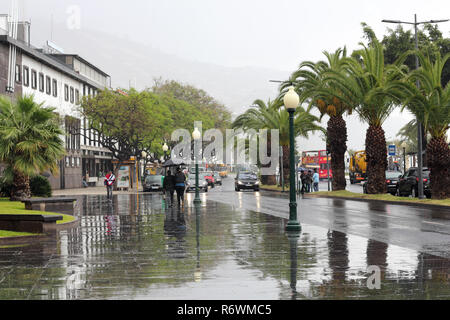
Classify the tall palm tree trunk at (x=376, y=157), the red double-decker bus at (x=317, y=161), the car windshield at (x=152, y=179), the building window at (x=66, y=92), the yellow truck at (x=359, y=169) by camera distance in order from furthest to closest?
the red double-decker bus at (x=317, y=161) → the yellow truck at (x=359, y=169) → the building window at (x=66, y=92) → the car windshield at (x=152, y=179) → the tall palm tree trunk at (x=376, y=157)

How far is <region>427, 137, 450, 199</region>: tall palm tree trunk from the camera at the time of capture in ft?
98.5

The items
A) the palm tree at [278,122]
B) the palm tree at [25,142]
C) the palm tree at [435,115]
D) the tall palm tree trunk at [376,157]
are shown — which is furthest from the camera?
the palm tree at [278,122]

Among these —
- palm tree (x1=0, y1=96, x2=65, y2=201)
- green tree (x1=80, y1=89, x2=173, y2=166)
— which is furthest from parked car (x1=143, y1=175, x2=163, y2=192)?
palm tree (x1=0, y1=96, x2=65, y2=201)

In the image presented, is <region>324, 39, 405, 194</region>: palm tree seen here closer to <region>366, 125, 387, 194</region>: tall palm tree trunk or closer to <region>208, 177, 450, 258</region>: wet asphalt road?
<region>366, 125, 387, 194</region>: tall palm tree trunk

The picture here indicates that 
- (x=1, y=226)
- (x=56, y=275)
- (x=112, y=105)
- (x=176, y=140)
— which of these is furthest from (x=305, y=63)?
A: (x=176, y=140)

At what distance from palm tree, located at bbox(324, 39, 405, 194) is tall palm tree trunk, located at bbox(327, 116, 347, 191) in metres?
4.28

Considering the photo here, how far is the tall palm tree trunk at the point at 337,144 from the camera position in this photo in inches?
1607

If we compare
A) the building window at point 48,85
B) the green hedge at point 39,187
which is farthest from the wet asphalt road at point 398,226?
the building window at point 48,85

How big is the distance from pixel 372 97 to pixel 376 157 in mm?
3943

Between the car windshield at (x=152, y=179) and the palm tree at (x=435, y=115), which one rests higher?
the palm tree at (x=435, y=115)

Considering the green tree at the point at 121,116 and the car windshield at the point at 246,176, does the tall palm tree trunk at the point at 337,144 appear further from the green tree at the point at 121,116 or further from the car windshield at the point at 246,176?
the green tree at the point at 121,116

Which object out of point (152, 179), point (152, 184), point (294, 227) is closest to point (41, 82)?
point (152, 179)
